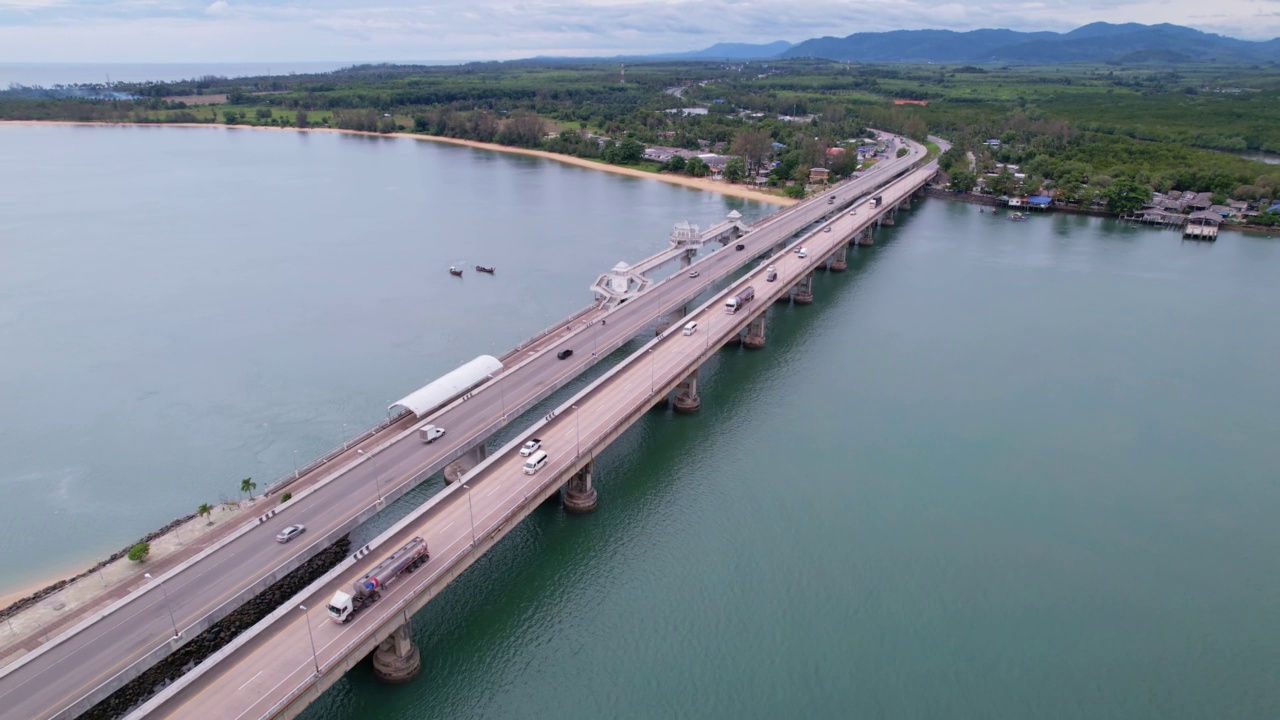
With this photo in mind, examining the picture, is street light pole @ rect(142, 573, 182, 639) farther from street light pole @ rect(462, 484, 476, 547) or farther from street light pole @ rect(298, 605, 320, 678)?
street light pole @ rect(462, 484, 476, 547)

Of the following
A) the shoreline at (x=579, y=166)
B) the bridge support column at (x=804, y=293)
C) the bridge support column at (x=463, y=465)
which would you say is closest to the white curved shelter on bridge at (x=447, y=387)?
the bridge support column at (x=463, y=465)

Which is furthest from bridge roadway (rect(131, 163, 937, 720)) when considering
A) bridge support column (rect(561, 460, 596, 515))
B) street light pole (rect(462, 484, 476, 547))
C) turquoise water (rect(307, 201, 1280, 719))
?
turquoise water (rect(307, 201, 1280, 719))

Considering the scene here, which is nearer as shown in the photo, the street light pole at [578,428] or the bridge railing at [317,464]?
the bridge railing at [317,464]

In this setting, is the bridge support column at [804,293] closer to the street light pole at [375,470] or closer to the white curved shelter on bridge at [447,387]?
the white curved shelter on bridge at [447,387]

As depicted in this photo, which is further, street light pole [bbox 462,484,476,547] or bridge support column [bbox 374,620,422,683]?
street light pole [bbox 462,484,476,547]

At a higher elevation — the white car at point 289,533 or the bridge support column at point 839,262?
the bridge support column at point 839,262

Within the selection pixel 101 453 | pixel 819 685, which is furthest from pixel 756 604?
pixel 101 453
